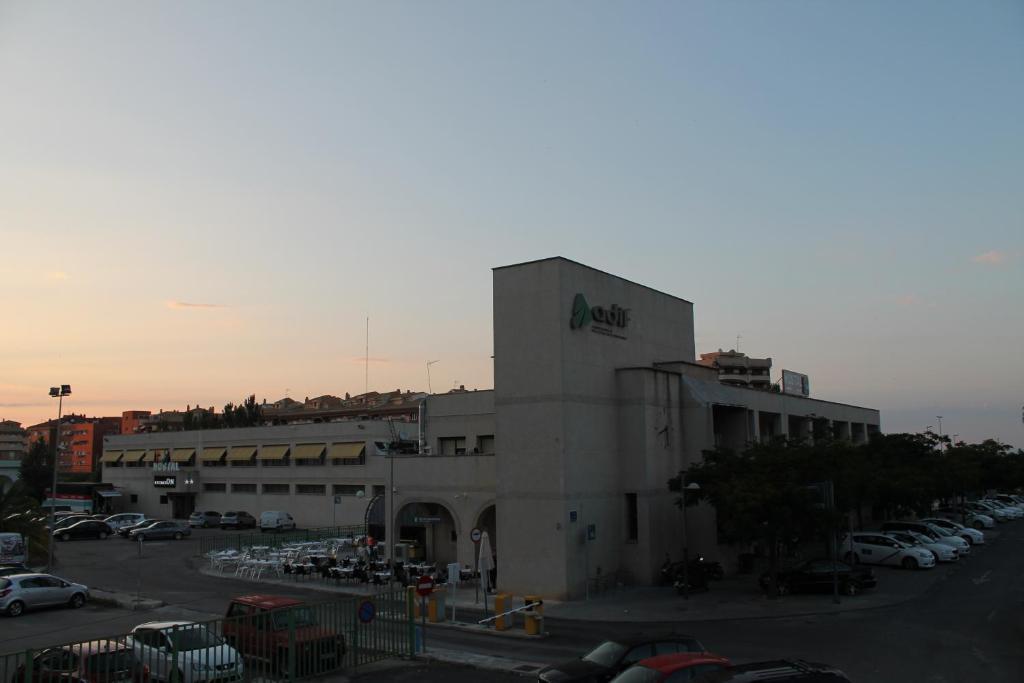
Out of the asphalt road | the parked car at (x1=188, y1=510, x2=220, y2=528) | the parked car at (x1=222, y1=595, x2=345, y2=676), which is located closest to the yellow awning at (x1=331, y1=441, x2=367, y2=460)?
the parked car at (x1=188, y1=510, x2=220, y2=528)

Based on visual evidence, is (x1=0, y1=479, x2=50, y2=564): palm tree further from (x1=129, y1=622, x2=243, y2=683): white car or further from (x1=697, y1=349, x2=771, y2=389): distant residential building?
(x1=697, y1=349, x2=771, y2=389): distant residential building

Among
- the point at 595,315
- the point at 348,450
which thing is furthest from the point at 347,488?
the point at 595,315

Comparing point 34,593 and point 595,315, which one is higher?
point 595,315

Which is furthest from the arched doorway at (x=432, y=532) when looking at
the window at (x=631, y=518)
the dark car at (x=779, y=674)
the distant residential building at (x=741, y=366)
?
the distant residential building at (x=741, y=366)

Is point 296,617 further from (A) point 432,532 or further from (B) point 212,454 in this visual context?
(B) point 212,454

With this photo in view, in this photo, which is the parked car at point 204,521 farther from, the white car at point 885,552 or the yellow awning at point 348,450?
the white car at point 885,552

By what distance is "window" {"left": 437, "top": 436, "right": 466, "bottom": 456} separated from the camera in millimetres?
48875

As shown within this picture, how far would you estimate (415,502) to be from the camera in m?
39.3

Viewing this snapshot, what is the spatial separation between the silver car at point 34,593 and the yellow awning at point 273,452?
37581mm

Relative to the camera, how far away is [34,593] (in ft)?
97.0

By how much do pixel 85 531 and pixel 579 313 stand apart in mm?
47742

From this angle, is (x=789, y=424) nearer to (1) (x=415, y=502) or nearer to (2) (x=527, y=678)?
(1) (x=415, y=502)

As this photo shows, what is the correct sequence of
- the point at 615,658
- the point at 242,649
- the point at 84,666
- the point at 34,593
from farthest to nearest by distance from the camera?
1. the point at 34,593
2. the point at 242,649
3. the point at 615,658
4. the point at 84,666

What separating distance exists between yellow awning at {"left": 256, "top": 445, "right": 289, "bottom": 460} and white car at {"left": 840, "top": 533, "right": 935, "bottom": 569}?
153 ft
